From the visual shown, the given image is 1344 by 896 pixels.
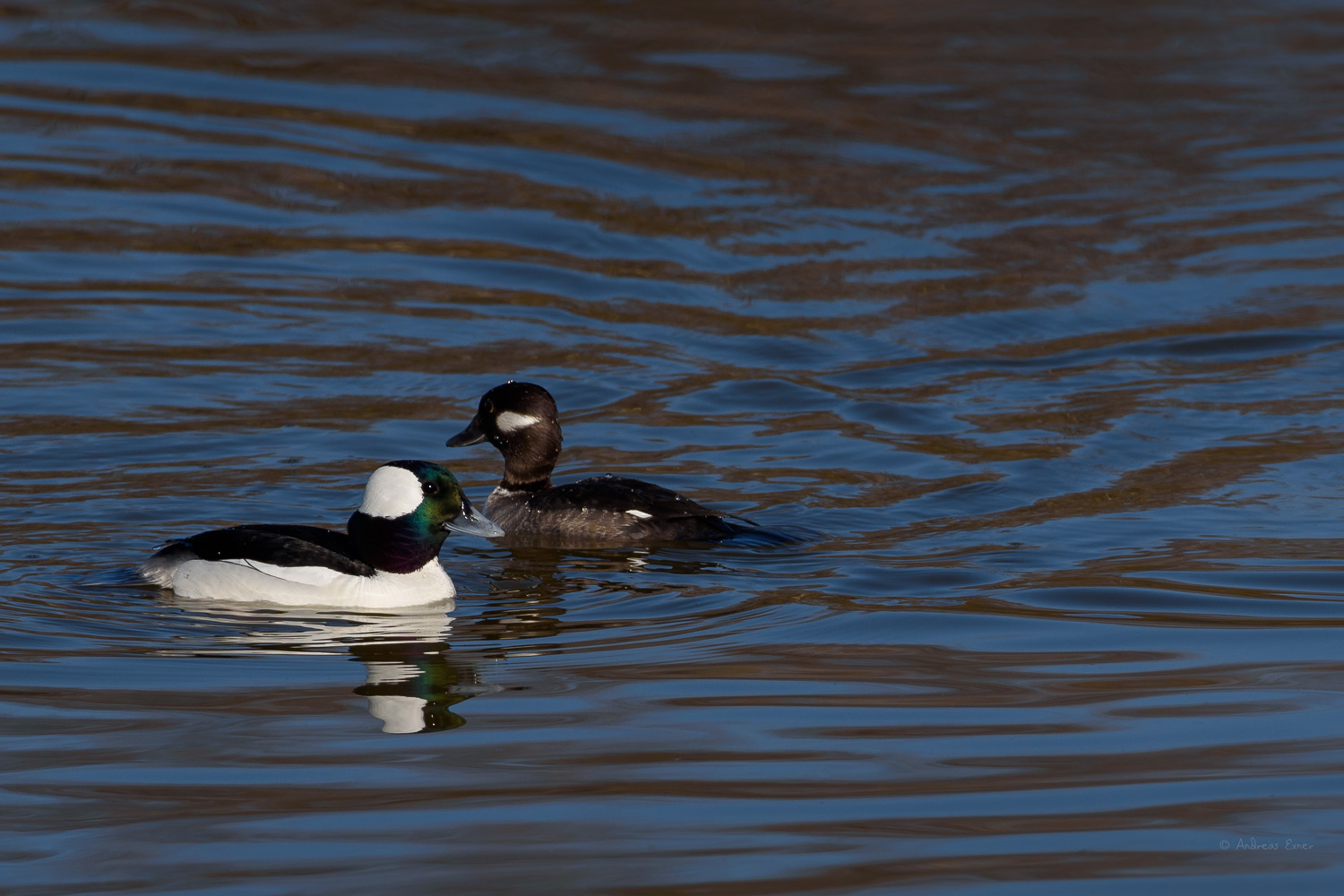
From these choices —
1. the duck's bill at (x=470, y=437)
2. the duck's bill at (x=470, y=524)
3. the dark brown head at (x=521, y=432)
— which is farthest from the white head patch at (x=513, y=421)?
the duck's bill at (x=470, y=524)

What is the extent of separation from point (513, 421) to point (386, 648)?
108 inches

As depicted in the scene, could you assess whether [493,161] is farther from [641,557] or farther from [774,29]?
[641,557]

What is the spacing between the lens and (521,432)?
10.5 m

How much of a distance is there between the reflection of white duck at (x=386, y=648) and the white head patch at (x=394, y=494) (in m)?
0.45

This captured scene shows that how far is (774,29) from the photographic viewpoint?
71.8 ft

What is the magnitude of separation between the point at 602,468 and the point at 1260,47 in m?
13.3

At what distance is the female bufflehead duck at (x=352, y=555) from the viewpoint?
27.6 ft

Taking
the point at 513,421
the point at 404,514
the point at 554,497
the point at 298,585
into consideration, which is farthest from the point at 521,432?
the point at 298,585

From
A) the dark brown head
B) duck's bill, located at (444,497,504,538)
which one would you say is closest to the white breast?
duck's bill, located at (444,497,504,538)

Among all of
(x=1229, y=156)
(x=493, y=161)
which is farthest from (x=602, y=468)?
(x=1229, y=156)

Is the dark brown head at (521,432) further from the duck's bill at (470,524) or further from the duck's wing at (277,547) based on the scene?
the duck's wing at (277,547)

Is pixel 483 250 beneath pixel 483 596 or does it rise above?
above

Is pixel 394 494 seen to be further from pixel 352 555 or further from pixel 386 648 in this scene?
pixel 386 648

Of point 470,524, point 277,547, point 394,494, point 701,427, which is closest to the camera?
point 277,547
